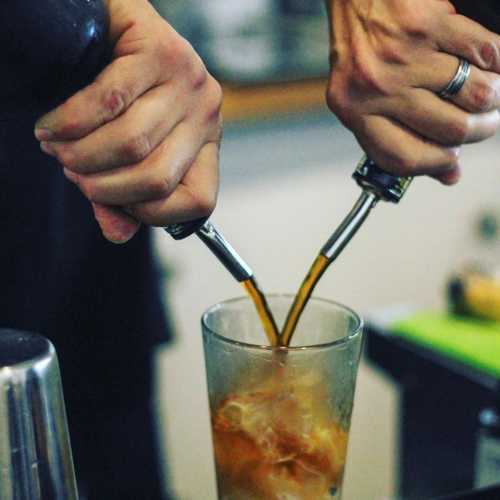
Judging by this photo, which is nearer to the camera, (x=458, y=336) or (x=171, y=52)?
(x=171, y=52)

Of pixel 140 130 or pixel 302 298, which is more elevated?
pixel 140 130

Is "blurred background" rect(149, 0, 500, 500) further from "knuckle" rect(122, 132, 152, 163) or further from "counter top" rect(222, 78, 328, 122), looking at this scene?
"knuckle" rect(122, 132, 152, 163)

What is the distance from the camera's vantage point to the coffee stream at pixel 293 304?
53 centimetres

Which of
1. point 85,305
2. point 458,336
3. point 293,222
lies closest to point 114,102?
point 85,305

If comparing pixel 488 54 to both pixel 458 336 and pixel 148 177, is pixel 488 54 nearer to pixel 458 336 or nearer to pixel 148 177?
pixel 148 177

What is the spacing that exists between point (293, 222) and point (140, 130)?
1353 mm

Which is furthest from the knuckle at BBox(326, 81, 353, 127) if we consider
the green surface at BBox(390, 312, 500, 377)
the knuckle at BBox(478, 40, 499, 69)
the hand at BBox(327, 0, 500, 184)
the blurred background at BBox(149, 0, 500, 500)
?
the blurred background at BBox(149, 0, 500, 500)

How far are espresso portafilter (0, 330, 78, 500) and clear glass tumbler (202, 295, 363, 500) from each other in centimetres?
12

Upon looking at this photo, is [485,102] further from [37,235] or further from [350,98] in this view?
[37,235]

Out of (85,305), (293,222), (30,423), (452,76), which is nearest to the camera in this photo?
(30,423)

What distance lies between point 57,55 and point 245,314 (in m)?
0.23

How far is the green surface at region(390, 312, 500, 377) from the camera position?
1.25 m

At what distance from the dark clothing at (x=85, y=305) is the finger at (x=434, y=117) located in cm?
53

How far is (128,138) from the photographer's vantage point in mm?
505
